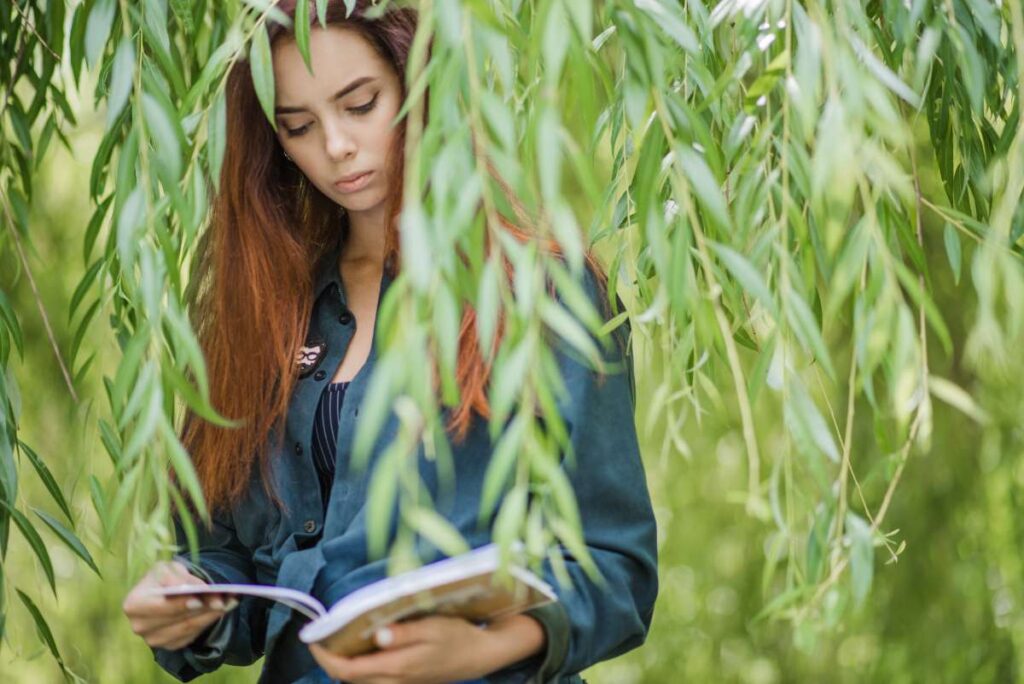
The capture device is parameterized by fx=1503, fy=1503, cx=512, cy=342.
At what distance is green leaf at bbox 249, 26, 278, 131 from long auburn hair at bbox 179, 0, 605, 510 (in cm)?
14

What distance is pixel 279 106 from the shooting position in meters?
1.27

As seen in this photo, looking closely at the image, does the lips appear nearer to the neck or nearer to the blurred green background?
the neck

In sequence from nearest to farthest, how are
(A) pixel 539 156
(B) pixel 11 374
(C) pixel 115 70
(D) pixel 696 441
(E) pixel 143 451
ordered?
(A) pixel 539 156
(E) pixel 143 451
(C) pixel 115 70
(B) pixel 11 374
(D) pixel 696 441

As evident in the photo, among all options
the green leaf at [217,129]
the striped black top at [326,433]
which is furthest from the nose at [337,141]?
the striped black top at [326,433]

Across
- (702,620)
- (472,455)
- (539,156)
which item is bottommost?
(702,620)

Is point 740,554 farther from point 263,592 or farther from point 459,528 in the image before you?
point 263,592

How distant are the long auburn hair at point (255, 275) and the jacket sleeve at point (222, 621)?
41 mm

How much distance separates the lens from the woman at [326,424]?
1.16 metres

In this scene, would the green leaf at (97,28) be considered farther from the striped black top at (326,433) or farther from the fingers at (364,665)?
the fingers at (364,665)

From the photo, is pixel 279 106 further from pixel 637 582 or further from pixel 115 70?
pixel 637 582

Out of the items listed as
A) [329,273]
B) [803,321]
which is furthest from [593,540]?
[329,273]

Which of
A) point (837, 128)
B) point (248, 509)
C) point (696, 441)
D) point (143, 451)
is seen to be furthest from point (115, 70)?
→ point (696, 441)

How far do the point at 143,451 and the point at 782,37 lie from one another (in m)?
0.56

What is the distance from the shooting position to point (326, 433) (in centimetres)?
132
